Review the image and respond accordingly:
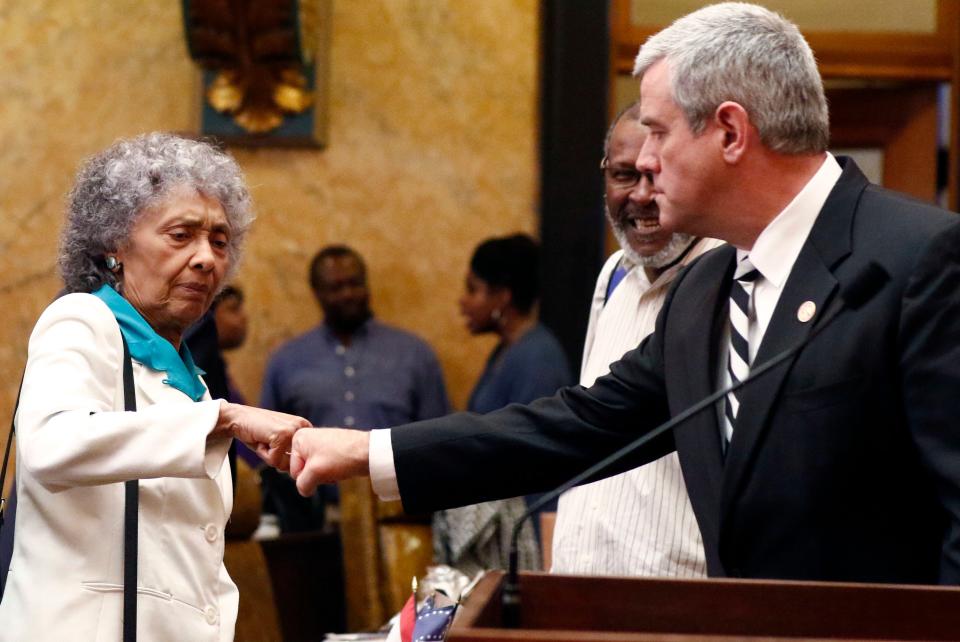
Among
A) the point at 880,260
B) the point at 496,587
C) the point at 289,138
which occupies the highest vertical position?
the point at 289,138

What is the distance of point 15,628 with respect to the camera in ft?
7.10

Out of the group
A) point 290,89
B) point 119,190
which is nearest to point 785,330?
point 119,190

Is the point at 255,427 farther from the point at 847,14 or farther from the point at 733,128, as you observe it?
the point at 847,14

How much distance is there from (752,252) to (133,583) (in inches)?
43.5

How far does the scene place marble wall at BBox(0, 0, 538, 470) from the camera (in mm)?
5762

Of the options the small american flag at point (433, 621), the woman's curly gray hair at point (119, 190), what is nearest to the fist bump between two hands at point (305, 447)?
the small american flag at point (433, 621)

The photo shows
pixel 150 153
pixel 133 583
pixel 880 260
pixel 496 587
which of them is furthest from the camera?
pixel 150 153

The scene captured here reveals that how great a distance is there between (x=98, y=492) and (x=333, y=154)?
3.71 meters

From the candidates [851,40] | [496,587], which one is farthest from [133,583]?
[851,40]

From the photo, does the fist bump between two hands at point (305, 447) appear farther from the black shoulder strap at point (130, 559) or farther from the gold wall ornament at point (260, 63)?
the gold wall ornament at point (260, 63)

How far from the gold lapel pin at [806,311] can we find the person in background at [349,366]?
343 cm

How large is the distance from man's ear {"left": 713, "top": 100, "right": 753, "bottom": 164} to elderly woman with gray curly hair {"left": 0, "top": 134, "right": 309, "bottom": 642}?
834 millimetres

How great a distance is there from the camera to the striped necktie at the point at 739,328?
221 cm

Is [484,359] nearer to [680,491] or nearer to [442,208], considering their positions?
[442,208]
